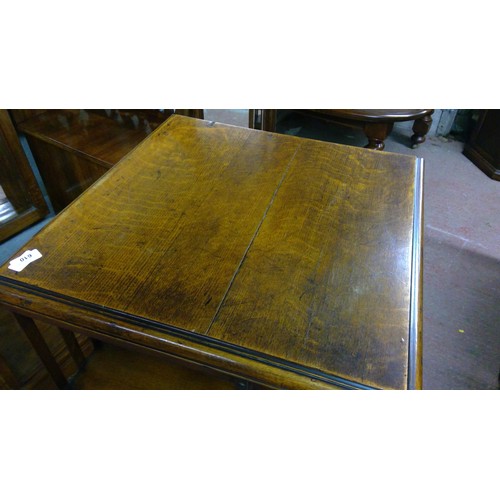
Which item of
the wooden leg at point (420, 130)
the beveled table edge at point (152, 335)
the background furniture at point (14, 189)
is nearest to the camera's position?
the beveled table edge at point (152, 335)

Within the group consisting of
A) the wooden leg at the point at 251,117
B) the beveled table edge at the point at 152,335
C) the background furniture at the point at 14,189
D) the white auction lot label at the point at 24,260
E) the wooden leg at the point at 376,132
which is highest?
the white auction lot label at the point at 24,260

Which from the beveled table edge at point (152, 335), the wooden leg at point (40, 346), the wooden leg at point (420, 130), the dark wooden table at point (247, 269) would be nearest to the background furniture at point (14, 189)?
the dark wooden table at point (247, 269)

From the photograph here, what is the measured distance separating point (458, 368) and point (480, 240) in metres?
0.81

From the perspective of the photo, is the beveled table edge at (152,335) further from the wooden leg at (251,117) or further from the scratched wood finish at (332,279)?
the wooden leg at (251,117)

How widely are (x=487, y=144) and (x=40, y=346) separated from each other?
266cm

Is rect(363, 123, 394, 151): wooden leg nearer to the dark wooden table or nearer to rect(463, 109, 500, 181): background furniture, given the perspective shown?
rect(463, 109, 500, 181): background furniture

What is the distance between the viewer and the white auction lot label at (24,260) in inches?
33.2

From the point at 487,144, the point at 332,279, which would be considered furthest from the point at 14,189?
the point at 487,144

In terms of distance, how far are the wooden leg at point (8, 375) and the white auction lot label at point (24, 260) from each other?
0.37m

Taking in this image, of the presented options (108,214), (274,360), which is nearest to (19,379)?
(108,214)

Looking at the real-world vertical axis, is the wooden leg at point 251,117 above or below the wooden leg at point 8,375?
above

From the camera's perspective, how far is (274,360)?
0.69m

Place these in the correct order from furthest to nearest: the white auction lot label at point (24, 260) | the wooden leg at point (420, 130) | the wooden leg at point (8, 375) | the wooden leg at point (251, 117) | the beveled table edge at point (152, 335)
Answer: the wooden leg at point (420, 130) → the wooden leg at point (251, 117) → the wooden leg at point (8, 375) → the white auction lot label at point (24, 260) → the beveled table edge at point (152, 335)

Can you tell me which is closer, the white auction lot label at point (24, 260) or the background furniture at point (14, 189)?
the white auction lot label at point (24, 260)
